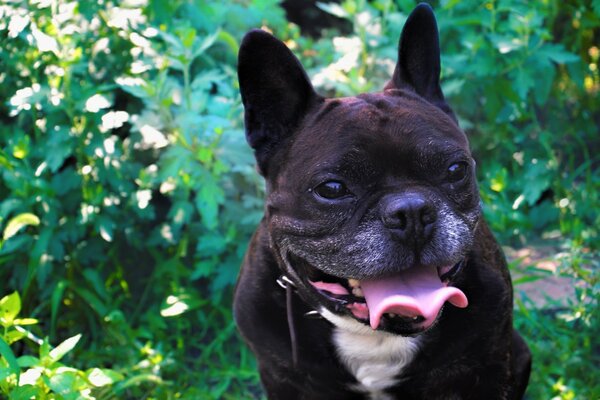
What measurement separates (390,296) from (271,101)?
2.82 feet

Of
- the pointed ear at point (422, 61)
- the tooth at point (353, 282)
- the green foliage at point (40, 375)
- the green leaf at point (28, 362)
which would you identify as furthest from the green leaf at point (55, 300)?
the pointed ear at point (422, 61)

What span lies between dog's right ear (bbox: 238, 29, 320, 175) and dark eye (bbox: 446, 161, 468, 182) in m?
0.59

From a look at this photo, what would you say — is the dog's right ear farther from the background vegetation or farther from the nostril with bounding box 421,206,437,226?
→ the background vegetation

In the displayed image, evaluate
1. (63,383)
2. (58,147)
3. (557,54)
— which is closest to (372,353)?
(63,383)

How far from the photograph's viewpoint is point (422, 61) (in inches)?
127

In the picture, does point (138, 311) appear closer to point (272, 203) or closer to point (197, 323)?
point (197, 323)

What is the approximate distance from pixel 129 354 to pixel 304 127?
1.67m

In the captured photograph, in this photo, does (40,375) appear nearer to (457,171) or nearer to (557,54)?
(457,171)

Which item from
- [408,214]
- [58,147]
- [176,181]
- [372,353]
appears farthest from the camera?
[176,181]

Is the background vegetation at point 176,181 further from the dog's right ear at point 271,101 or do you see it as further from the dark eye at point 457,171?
the dark eye at point 457,171

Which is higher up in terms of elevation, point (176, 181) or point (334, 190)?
point (334, 190)

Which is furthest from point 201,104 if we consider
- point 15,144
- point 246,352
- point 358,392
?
point 358,392

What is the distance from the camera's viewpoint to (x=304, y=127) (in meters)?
3.03

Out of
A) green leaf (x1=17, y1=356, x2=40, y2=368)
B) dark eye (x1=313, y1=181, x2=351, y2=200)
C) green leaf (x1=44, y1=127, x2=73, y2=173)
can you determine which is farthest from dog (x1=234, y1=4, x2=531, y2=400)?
green leaf (x1=44, y1=127, x2=73, y2=173)
